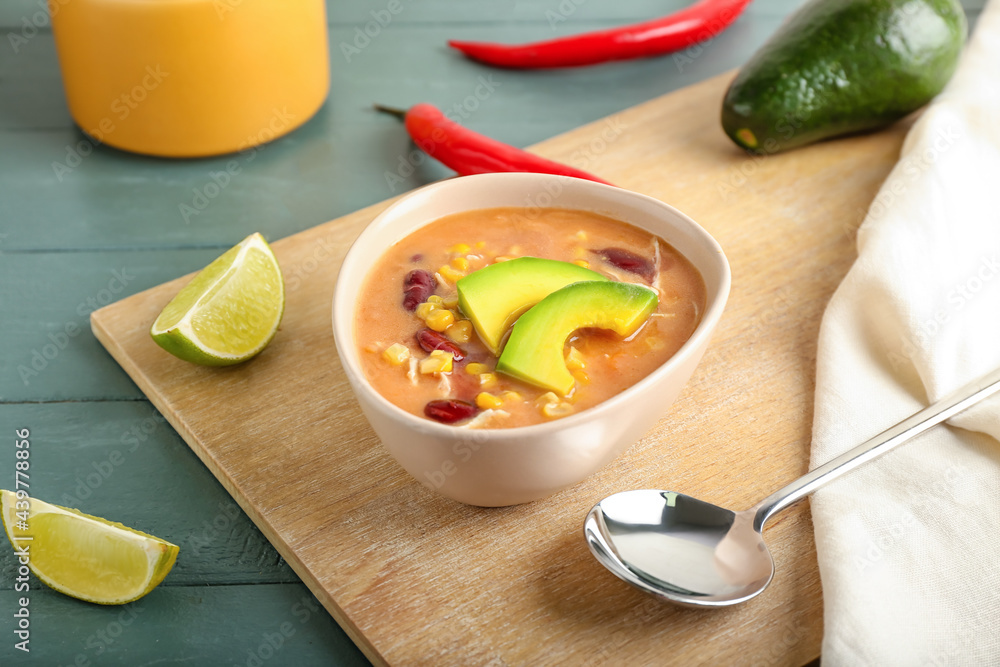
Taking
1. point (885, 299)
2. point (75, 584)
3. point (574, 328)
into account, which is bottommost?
point (75, 584)

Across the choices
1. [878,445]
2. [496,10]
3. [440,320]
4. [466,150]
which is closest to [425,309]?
[440,320]

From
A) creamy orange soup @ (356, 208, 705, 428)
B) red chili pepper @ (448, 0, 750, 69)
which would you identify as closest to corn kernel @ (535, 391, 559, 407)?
creamy orange soup @ (356, 208, 705, 428)

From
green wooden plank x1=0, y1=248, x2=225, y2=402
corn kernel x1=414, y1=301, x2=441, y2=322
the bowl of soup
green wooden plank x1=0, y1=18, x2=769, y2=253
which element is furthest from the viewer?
green wooden plank x1=0, y1=18, x2=769, y2=253

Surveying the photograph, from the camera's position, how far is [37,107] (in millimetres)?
2932

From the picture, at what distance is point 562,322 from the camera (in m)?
1.58

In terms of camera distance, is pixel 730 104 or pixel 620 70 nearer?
pixel 730 104

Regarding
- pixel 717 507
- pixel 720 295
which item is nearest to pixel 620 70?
pixel 720 295

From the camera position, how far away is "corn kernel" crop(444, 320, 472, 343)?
5.41 ft

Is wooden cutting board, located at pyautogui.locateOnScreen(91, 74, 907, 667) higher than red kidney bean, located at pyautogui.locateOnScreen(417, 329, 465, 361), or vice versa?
red kidney bean, located at pyautogui.locateOnScreen(417, 329, 465, 361)

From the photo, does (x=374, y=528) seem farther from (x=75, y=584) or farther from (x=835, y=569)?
(x=835, y=569)

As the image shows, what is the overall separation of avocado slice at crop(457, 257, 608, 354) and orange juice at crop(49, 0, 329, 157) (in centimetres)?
116

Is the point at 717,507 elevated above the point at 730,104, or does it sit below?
below

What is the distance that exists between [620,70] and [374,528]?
7.04 ft

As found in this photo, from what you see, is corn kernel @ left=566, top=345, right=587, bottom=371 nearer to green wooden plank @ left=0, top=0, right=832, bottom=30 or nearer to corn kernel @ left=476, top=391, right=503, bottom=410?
corn kernel @ left=476, top=391, right=503, bottom=410
